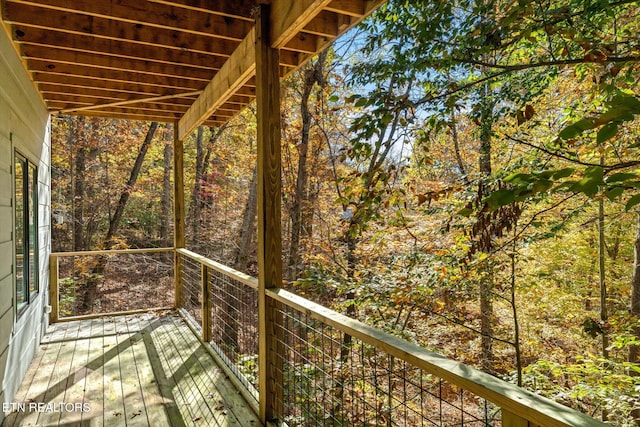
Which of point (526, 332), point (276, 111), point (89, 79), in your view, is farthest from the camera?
point (526, 332)

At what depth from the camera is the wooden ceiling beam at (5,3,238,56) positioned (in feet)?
9.27

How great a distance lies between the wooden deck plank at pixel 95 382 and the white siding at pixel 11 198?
0.50 metres

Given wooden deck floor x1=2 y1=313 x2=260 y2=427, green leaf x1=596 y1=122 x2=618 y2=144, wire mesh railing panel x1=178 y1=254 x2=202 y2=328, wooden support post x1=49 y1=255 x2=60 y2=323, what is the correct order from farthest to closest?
wire mesh railing panel x1=178 y1=254 x2=202 y2=328 → wooden support post x1=49 y1=255 x2=60 y2=323 → wooden deck floor x1=2 y1=313 x2=260 y2=427 → green leaf x1=596 y1=122 x2=618 y2=144

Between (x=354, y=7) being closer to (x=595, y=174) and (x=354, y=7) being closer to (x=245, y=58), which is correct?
(x=245, y=58)

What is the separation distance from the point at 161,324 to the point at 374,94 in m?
4.02

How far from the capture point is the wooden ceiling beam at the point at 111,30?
9.27ft

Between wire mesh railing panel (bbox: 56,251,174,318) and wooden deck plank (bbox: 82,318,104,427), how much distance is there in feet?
16.7

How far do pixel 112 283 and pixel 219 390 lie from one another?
8.89m

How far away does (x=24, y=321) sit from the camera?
3.45 meters

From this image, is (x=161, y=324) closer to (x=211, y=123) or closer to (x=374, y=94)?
(x=211, y=123)

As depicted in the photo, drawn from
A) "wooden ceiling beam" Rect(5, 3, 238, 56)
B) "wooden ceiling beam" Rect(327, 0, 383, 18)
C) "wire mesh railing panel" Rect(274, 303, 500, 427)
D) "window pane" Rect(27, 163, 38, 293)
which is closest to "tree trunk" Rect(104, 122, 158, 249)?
"window pane" Rect(27, 163, 38, 293)

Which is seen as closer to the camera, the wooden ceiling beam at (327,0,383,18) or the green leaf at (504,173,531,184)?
the green leaf at (504,173,531,184)

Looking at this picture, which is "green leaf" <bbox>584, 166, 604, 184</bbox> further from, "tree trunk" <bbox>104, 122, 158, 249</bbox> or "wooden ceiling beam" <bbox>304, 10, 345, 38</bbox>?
"tree trunk" <bbox>104, 122, 158, 249</bbox>

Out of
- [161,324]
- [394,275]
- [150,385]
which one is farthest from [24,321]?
[394,275]
